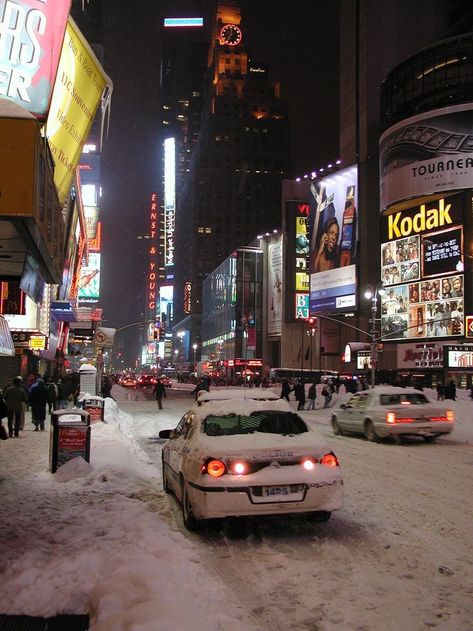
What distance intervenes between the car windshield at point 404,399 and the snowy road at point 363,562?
6.48 metres

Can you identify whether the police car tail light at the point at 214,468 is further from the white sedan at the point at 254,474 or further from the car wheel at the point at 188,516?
the car wheel at the point at 188,516

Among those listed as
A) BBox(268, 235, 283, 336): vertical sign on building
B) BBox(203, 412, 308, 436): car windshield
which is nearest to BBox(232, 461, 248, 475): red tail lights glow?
BBox(203, 412, 308, 436): car windshield

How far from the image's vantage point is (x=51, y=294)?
3000cm

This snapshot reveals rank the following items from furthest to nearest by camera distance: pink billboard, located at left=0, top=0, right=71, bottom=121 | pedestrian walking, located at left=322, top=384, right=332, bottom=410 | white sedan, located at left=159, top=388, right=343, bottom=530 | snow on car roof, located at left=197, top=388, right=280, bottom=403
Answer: pedestrian walking, located at left=322, top=384, right=332, bottom=410
snow on car roof, located at left=197, top=388, right=280, bottom=403
pink billboard, located at left=0, top=0, right=71, bottom=121
white sedan, located at left=159, top=388, right=343, bottom=530

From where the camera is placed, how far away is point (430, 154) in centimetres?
6794

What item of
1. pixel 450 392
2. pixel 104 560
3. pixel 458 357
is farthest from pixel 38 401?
pixel 458 357

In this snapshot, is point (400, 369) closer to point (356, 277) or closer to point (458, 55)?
point (356, 277)

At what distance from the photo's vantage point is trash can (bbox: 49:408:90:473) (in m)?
10.7

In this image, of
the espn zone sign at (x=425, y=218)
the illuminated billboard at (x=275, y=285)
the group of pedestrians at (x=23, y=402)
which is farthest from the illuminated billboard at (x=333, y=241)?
the group of pedestrians at (x=23, y=402)

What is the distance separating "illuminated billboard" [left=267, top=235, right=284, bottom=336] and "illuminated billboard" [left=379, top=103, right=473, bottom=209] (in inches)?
1285

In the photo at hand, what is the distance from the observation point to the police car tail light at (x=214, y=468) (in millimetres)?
6941

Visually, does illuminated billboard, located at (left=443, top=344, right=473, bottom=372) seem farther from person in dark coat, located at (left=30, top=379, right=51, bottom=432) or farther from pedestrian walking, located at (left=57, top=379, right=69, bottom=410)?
person in dark coat, located at (left=30, top=379, right=51, bottom=432)

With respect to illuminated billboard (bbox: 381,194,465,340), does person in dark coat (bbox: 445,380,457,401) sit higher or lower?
lower

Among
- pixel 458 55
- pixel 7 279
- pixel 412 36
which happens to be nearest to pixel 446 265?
pixel 458 55
